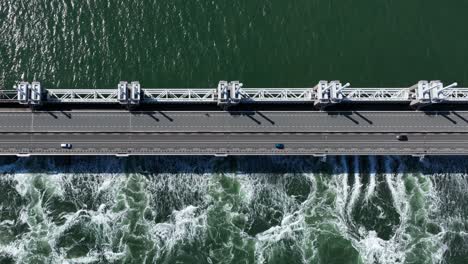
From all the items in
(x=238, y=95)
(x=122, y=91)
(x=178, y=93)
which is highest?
(x=178, y=93)

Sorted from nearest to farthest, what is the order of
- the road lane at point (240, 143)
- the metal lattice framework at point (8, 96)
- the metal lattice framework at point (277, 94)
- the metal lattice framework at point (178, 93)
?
the metal lattice framework at point (8, 96), the road lane at point (240, 143), the metal lattice framework at point (178, 93), the metal lattice framework at point (277, 94)

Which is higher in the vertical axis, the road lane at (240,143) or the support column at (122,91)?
the support column at (122,91)

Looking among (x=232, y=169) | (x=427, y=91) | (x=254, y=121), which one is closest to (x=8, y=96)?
(x=232, y=169)

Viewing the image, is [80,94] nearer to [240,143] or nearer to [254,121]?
[240,143]

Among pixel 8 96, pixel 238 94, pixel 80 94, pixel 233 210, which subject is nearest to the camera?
pixel 238 94

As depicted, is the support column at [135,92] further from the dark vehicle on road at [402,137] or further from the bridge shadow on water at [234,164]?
the dark vehicle on road at [402,137]

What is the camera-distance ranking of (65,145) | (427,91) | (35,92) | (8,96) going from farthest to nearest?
(8,96)
(65,145)
(427,91)
(35,92)

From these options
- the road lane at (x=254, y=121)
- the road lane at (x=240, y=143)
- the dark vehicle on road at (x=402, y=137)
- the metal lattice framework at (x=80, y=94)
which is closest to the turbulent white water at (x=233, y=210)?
the road lane at (x=240, y=143)

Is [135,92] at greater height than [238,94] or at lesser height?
greater

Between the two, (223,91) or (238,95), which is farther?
(238,95)
